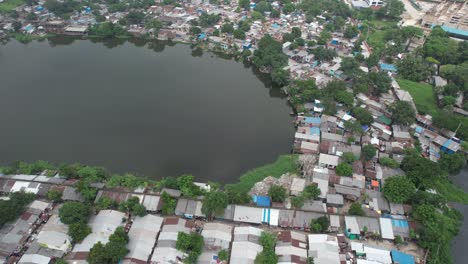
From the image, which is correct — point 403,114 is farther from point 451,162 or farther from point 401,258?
point 401,258

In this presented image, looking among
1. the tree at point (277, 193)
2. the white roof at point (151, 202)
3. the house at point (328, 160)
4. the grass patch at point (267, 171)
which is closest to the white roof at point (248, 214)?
the tree at point (277, 193)

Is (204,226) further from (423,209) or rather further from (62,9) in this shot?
(62,9)

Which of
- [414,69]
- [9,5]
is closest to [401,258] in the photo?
[414,69]

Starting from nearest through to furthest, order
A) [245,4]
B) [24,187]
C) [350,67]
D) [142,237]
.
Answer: [142,237], [24,187], [350,67], [245,4]

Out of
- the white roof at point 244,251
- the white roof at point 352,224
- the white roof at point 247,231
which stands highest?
the white roof at point 352,224

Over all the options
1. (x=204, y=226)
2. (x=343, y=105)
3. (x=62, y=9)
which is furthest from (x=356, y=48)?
(x=62, y=9)

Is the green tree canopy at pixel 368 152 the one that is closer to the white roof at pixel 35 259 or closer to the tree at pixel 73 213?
the tree at pixel 73 213

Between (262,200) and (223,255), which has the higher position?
(262,200)
